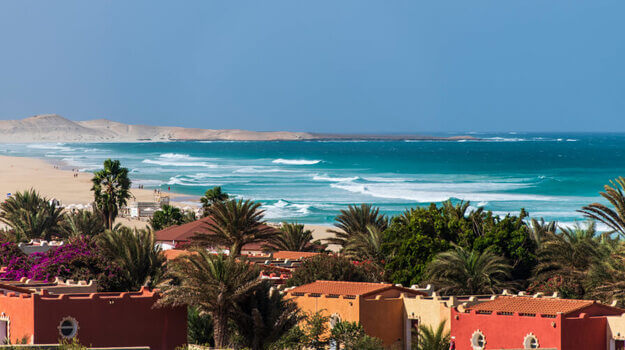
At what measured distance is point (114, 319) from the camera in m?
21.4

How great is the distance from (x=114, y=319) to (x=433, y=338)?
7.53 meters

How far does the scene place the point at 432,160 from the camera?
18350cm

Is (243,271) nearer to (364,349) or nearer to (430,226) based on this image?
(364,349)

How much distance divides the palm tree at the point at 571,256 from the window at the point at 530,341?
8612 mm

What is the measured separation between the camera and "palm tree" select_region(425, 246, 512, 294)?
30172 millimetres

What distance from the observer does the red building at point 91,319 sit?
20.7 meters

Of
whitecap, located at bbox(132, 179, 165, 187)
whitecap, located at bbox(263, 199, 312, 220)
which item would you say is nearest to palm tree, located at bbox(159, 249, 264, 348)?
whitecap, located at bbox(263, 199, 312, 220)

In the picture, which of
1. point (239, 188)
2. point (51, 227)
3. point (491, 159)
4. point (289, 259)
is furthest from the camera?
point (491, 159)

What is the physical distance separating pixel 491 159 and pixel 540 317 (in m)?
164

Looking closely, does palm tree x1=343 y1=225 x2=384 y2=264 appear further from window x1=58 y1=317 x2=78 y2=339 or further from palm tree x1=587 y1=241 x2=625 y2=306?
window x1=58 y1=317 x2=78 y2=339

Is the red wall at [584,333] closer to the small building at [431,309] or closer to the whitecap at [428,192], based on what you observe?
the small building at [431,309]

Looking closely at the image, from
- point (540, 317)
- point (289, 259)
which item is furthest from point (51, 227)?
point (540, 317)

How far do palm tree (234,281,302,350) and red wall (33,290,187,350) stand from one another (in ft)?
4.60

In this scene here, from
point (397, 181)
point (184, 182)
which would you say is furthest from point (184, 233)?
point (397, 181)
